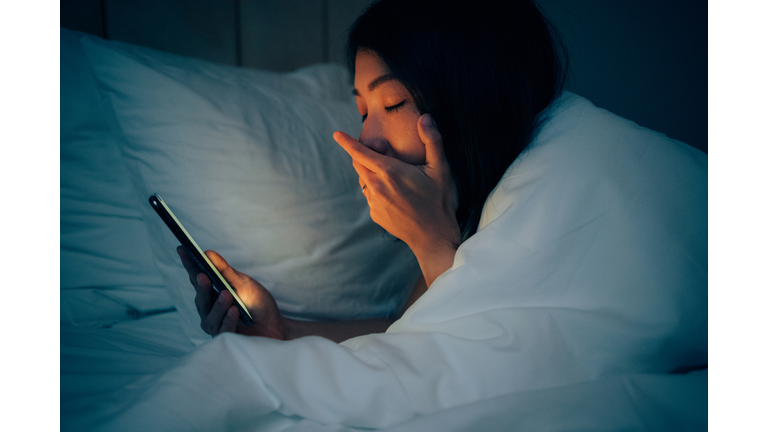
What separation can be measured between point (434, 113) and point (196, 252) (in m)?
0.42

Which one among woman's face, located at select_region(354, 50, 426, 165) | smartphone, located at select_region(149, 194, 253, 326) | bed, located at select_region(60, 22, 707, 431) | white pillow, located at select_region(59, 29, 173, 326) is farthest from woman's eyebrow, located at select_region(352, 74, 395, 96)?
white pillow, located at select_region(59, 29, 173, 326)

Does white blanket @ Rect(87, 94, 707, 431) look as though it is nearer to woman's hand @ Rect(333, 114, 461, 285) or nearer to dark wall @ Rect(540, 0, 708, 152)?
woman's hand @ Rect(333, 114, 461, 285)

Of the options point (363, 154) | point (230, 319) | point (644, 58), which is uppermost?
point (644, 58)

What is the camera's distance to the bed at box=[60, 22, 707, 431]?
355mm

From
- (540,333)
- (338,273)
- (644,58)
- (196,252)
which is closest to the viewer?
(540,333)

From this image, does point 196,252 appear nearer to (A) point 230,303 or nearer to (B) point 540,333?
(A) point 230,303

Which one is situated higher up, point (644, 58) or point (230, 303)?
point (644, 58)

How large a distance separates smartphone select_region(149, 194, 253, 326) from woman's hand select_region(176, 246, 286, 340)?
10mm

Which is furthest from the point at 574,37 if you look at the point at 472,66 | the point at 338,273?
the point at 338,273

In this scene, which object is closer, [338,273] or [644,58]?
[338,273]

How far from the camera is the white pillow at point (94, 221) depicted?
69cm

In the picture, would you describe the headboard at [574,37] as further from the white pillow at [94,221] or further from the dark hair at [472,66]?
the dark hair at [472,66]

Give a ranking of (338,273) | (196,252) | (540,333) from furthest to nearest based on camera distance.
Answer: (338,273) → (196,252) → (540,333)

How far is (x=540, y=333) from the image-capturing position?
40 centimetres
